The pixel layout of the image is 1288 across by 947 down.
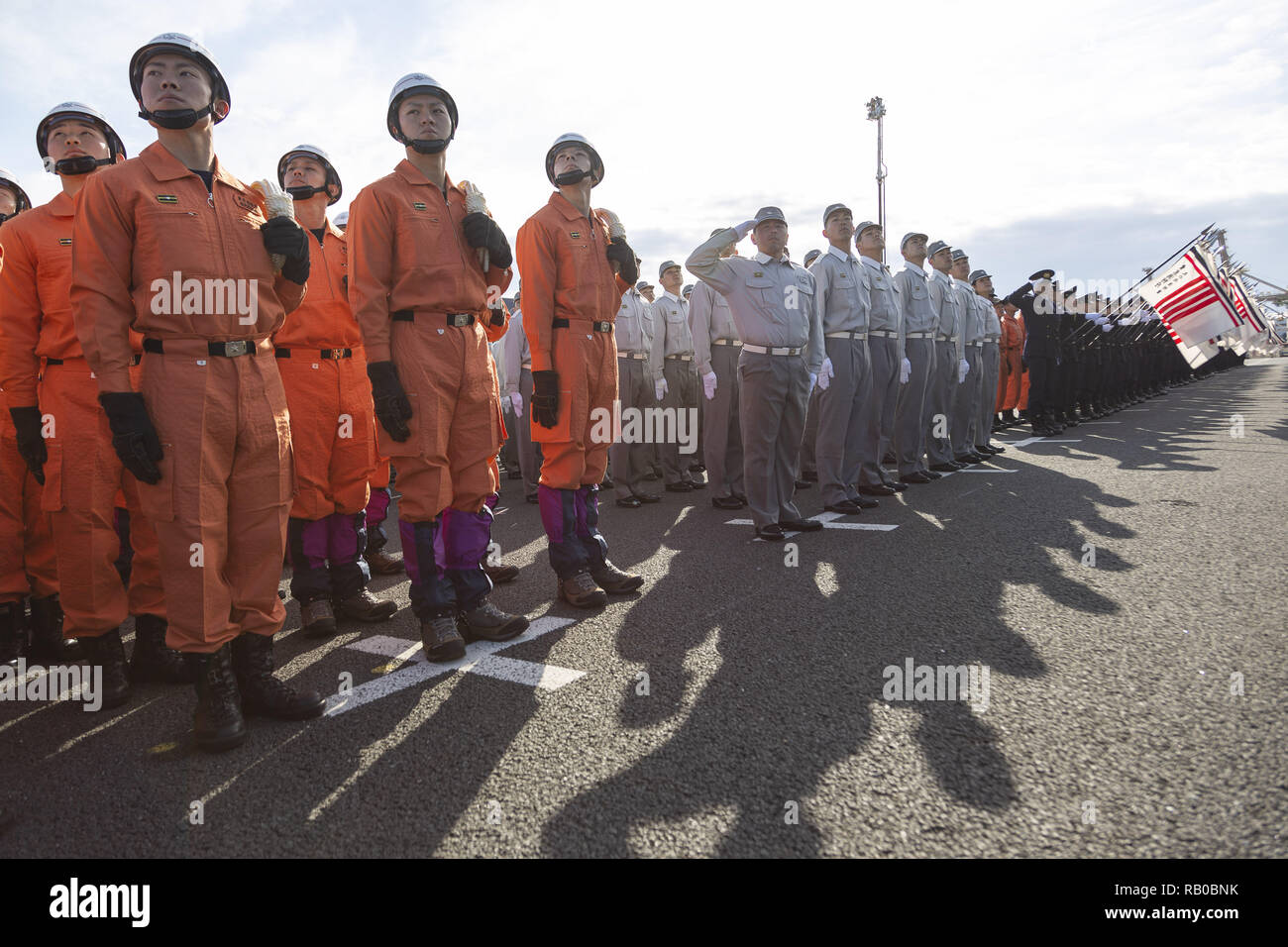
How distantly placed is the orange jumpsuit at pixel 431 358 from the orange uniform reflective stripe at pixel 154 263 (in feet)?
2.14

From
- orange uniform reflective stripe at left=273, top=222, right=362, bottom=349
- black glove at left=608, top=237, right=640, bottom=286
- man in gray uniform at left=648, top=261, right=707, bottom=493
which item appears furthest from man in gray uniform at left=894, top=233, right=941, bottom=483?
orange uniform reflective stripe at left=273, top=222, right=362, bottom=349

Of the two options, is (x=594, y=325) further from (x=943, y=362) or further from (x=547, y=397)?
(x=943, y=362)

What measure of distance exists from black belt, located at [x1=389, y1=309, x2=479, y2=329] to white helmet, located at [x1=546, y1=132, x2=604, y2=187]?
1150mm

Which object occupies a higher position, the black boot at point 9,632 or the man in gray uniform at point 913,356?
the man in gray uniform at point 913,356

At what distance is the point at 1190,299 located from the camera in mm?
15117

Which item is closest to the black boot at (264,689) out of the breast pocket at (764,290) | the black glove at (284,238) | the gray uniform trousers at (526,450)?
the black glove at (284,238)

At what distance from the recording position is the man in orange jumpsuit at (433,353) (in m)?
3.38

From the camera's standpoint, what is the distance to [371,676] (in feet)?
10.7

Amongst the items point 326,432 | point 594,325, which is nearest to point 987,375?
point 594,325

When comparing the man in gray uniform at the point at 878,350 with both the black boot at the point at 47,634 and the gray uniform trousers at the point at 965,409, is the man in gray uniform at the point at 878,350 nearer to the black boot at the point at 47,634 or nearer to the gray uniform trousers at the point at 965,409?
the gray uniform trousers at the point at 965,409

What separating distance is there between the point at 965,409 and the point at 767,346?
487 cm

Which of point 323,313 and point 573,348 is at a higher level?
point 323,313

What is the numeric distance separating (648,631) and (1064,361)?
12359 mm
